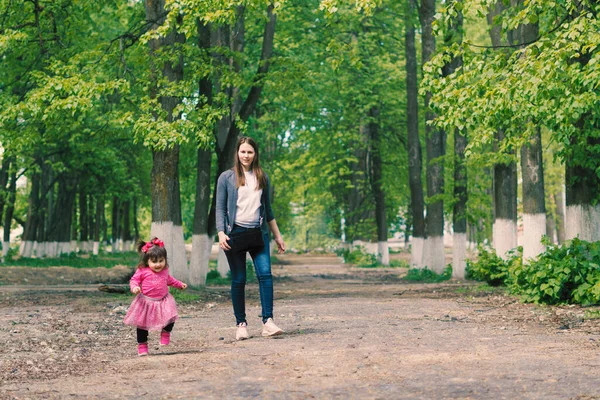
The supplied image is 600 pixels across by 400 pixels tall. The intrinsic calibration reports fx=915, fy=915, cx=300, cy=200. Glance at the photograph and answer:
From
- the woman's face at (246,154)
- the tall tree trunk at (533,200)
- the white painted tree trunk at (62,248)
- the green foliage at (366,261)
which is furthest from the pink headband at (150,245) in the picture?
the white painted tree trunk at (62,248)

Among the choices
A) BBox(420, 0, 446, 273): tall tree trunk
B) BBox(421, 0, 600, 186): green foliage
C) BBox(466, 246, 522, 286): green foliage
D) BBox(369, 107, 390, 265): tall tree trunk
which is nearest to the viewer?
BBox(421, 0, 600, 186): green foliage

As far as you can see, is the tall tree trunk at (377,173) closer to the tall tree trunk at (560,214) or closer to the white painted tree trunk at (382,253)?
the white painted tree trunk at (382,253)

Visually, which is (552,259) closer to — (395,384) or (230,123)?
(395,384)

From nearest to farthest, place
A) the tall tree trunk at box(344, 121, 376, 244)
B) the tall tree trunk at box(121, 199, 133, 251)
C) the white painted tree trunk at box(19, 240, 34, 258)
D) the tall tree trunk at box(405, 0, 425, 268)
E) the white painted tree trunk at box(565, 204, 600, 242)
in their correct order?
1. the white painted tree trunk at box(565, 204, 600, 242)
2. the tall tree trunk at box(405, 0, 425, 268)
3. the white painted tree trunk at box(19, 240, 34, 258)
4. the tall tree trunk at box(344, 121, 376, 244)
5. the tall tree trunk at box(121, 199, 133, 251)

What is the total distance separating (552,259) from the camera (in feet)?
48.4

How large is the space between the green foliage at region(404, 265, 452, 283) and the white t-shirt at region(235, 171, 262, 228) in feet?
A: 57.2

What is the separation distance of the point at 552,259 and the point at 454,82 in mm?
3295

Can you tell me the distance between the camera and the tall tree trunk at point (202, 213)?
22.7 m

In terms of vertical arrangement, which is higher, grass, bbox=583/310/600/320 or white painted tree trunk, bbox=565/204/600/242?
white painted tree trunk, bbox=565/204/600/242

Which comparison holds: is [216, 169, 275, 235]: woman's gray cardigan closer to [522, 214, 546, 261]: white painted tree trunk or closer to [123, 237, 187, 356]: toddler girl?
[123, 237, 187, 356]: toddler girl

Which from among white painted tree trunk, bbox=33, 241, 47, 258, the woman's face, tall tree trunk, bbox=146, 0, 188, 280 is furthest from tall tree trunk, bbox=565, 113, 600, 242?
white painted tree trunk, bbox=33, 241, 47, 258

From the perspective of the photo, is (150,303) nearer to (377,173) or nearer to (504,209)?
(504,209)

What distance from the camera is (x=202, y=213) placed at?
23.8 metres

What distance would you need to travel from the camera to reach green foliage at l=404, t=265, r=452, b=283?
27.1 m
